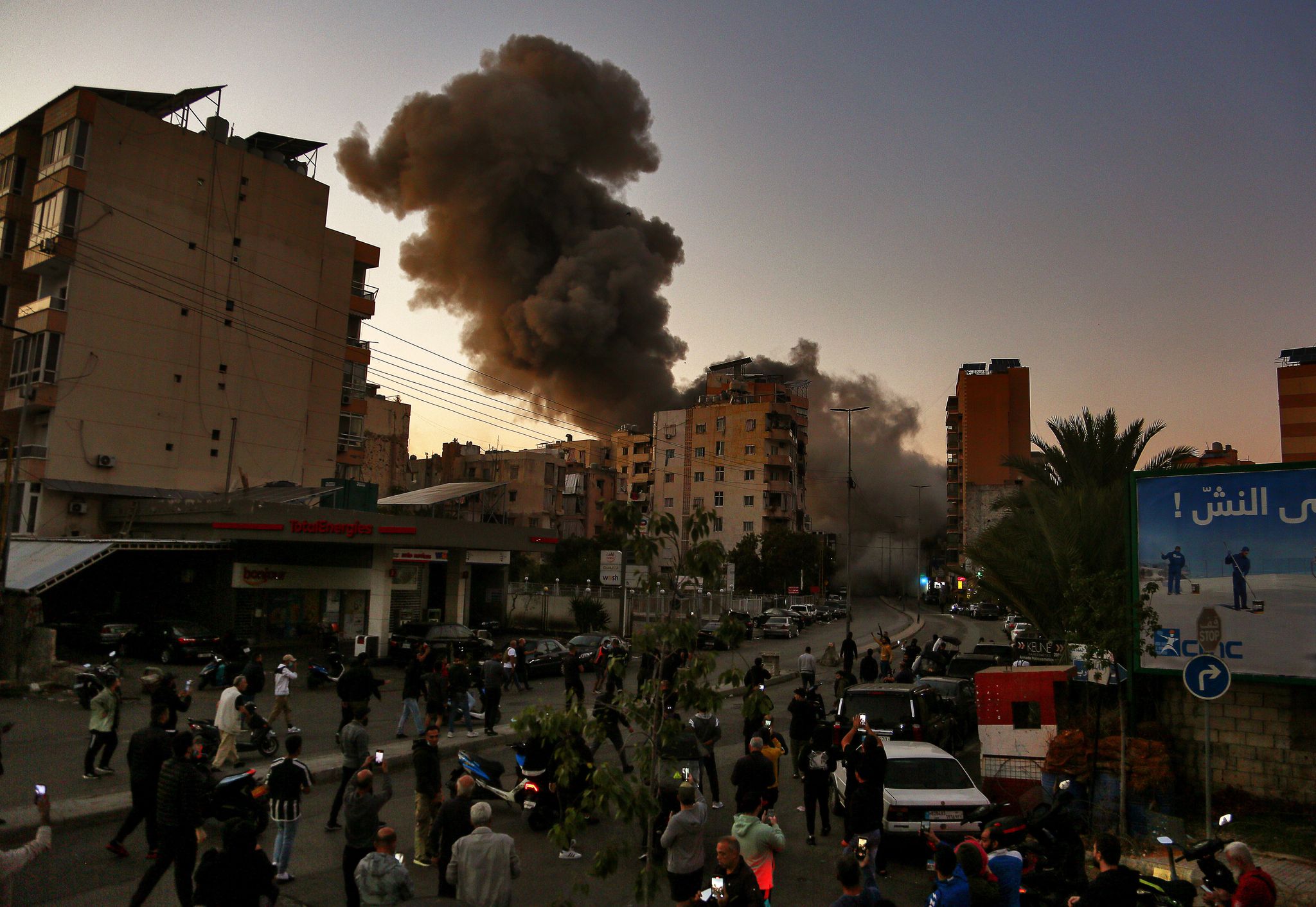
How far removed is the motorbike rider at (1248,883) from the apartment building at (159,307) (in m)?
32.1

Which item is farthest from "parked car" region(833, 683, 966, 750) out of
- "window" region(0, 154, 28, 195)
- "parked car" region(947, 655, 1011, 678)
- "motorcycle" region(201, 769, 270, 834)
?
"window" region(0, 154, 28, 195)

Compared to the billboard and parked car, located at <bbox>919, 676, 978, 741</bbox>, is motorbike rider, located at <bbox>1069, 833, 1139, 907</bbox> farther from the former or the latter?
parked car, located at <bbox>919, 676, 978, 741</bbox>

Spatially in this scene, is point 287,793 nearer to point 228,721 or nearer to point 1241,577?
point 228,721

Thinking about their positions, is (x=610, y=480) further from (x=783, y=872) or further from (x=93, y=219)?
(x=783, y=872)

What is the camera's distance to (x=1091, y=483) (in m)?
17.6

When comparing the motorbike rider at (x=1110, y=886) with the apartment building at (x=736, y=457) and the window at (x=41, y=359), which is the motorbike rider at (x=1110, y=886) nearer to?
the window at (x=41, y=359)

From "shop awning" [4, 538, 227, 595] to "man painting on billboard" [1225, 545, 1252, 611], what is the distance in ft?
75.0

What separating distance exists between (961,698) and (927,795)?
25.7 ft

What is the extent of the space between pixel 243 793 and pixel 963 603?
6781 centimetres

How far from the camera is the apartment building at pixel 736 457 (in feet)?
244

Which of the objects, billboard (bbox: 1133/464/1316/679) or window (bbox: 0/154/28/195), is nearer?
billboard (bbox: 1133/464/1316/679)

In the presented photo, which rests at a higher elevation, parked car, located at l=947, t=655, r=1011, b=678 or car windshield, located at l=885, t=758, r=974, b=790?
parked car, located at l=947, t=655, r=1011, b=678

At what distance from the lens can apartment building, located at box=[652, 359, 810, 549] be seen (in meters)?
74.4

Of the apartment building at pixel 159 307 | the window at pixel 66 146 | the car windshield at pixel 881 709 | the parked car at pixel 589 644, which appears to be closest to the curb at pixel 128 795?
the car windshield at pixel 881 709
